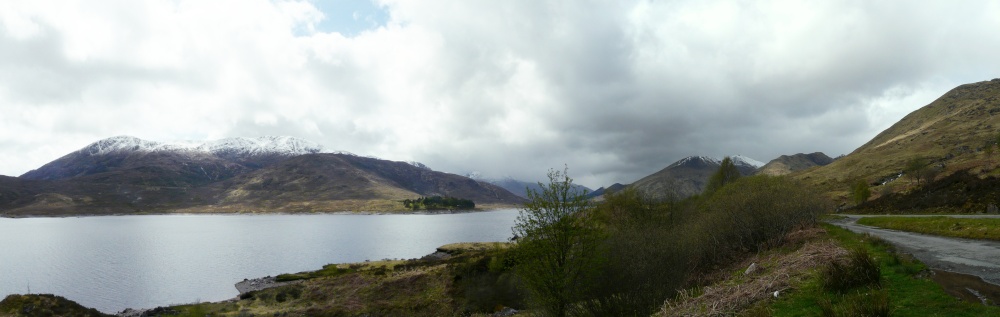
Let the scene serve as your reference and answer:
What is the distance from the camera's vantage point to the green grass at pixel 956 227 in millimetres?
24819

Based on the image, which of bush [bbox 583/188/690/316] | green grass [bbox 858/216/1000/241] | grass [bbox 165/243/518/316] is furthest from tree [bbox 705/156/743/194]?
bush [bbox 583/188/690/316]

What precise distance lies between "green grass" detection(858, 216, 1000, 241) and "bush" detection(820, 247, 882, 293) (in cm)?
1666

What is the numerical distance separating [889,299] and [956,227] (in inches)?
1081

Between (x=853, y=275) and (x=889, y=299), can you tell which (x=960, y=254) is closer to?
(x=853, y=275)

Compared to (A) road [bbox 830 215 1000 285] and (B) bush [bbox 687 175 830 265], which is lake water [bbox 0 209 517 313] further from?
(A) road [bbox 830 215 1000 285]

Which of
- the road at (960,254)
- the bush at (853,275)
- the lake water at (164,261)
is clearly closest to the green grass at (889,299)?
the bush at (853,275)

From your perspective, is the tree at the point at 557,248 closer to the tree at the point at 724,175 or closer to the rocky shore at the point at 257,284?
the rocky shore at the point at 257,284

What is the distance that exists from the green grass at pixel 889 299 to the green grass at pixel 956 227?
12069mm

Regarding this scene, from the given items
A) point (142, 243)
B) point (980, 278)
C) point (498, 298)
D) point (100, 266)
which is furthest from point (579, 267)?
point (142, 243)

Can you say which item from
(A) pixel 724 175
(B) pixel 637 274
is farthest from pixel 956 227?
(A) pixel 724 175

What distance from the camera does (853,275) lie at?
1366cm

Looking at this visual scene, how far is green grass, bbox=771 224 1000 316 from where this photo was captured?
1010cm

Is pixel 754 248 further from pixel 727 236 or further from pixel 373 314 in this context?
pixel 373 314

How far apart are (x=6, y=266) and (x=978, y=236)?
12729cm
